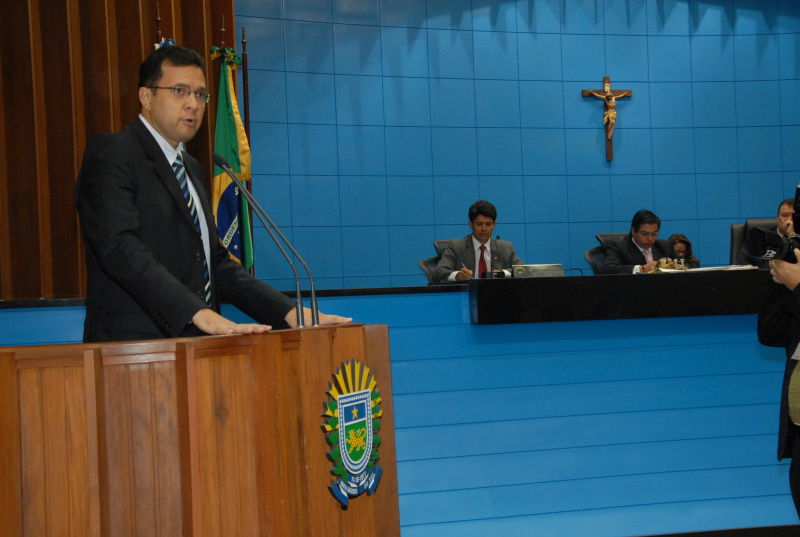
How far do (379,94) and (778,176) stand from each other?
3.83m

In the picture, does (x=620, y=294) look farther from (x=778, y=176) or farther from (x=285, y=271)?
(x=778, y=176)

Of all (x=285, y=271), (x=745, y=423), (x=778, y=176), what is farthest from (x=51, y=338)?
(x=778, y=176)

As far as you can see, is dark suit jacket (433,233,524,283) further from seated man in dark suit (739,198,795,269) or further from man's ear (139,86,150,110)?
man's ear (139,86,150,110)

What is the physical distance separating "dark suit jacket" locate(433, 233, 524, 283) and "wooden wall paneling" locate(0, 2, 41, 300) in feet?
7.78

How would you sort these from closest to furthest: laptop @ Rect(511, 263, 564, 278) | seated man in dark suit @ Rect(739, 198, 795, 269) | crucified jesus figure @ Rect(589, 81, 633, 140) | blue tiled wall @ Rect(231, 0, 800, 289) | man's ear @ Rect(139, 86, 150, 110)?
man's ear @ Rect(139, 86, 150, 110) < laptop @ Rect(511, 263, 564, 278) < seated man in dark suit @ Rect(739, 198, 795, 269) < blue tiled wall @ Rect(231, 0, 800, 289) < crucified jesus figure @ Rect(589, 81, 633, 140)

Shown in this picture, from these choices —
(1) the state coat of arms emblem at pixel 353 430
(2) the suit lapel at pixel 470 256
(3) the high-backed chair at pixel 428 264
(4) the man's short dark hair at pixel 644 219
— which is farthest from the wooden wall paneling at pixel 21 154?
(4) the man's short dark hair at pixel 644 219

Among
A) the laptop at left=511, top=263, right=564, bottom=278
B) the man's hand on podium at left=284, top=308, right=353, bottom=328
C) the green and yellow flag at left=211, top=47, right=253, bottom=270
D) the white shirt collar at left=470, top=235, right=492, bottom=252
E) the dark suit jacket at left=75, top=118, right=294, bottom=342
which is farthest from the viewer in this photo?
the white shirt collar at left=470, top=235, right=492, bottom=252

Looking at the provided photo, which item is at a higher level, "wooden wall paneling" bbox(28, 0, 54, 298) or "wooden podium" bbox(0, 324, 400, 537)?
"wooden wall paneling" bbox(28, 0, 54, 298)

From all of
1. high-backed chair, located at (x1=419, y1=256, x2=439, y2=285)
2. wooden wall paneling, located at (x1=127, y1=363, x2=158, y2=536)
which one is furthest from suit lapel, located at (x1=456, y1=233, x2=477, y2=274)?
wooden wall paneling, located at (x1=127, y1=363, x2=158, y2=536)

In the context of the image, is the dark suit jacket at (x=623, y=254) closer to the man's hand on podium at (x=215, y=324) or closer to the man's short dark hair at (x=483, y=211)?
the man's short dark hair at (x=483, y=211)

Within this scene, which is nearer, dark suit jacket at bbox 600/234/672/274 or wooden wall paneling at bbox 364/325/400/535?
wooden wall paneling at bbox 364/325/400/535

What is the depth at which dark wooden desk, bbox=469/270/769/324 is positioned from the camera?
3.09m

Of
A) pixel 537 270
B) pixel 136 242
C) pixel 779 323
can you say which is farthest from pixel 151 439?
pixel 537 270

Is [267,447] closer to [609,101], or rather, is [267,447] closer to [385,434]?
[385,434]
